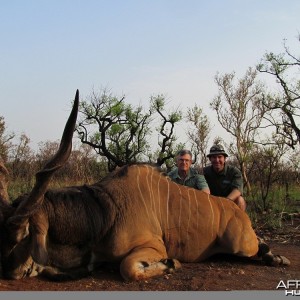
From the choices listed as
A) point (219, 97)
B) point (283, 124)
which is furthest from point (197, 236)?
point (219, 97)

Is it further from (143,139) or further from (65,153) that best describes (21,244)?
(143,139)

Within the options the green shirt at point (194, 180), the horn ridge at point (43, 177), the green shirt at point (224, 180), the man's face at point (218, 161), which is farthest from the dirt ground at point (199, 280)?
the man's face at point (218, 161)

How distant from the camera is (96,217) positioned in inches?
129

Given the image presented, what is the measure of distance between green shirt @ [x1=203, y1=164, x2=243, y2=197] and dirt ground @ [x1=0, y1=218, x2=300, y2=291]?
1117mm

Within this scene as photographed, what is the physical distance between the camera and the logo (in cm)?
274

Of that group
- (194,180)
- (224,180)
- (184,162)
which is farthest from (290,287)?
(224,180)

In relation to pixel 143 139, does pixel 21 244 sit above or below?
below

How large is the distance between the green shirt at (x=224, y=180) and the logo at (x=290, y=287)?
→ 5.81ft

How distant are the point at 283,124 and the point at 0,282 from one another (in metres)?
14.5

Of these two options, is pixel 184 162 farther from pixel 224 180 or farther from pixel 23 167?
pixel 23 167

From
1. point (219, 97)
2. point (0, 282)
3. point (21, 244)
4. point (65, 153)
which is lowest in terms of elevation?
point (0, 282)

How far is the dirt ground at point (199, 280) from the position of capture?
9.24ft

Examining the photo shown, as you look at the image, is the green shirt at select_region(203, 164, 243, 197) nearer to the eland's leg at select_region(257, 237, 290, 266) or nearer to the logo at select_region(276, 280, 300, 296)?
the eland's leg at select_region(257, 237, 290, 266)
